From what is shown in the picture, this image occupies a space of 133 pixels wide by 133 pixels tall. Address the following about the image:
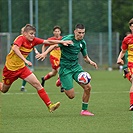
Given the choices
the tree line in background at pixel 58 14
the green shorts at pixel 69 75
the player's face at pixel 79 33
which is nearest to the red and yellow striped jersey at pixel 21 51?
the player's face at pixel 79 33

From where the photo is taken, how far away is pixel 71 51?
41.9 ft

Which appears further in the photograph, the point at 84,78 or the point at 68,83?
the point at 68,83

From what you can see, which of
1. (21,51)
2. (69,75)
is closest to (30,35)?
(21,51)

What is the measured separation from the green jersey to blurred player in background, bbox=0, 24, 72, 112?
1.40 ft

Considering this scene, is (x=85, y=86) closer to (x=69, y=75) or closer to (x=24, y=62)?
(x=69, y=75)

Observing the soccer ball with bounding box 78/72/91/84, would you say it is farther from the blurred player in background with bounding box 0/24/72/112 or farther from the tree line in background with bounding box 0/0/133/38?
the tree line in background with bounding box 0/0/133/38

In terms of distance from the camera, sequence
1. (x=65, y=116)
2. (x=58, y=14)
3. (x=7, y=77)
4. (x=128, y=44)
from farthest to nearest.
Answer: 1. (x=58, y=14)
2. (x=128, y=44)
3. (x=7, y=77)
4. (x=65, y=116)

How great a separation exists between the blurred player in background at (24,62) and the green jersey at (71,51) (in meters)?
0.43

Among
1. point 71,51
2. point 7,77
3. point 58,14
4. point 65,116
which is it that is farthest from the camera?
point 58,14

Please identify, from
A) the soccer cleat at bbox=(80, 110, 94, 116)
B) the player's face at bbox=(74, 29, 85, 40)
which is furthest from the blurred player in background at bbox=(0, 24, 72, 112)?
the soccer cleat at bbox=(80, 110, 94, 116)

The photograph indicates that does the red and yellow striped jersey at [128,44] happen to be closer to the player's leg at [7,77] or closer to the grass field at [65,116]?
the grass field at [65,116]

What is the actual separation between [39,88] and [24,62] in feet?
2.02

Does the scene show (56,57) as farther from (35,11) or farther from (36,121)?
(35,11)

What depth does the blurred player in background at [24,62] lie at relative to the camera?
12148mm
